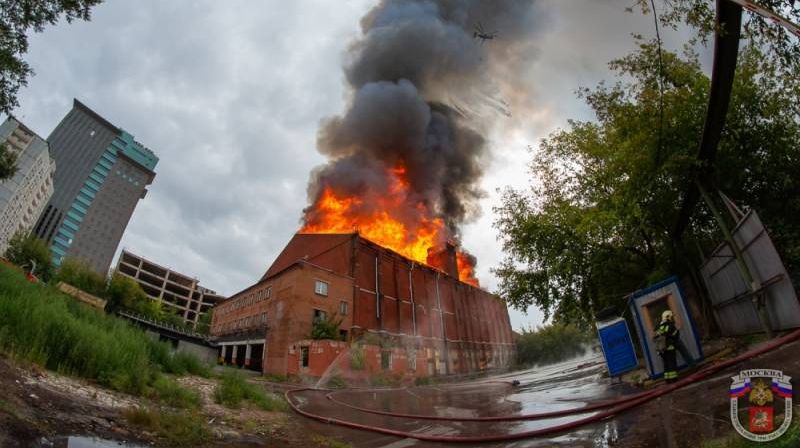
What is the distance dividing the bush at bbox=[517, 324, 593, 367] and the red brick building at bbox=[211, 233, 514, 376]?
15465mm

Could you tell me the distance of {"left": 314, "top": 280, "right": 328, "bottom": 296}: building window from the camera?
1141 inches

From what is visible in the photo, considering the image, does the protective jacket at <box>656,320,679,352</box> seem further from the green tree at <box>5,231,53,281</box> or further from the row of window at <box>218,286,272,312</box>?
the green tree at <box>5,231,53,281</box>

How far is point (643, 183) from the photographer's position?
39.8 ft

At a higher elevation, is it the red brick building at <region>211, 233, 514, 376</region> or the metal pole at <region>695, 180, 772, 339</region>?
the red brick building at <region>211, 233, 514, 376</region>

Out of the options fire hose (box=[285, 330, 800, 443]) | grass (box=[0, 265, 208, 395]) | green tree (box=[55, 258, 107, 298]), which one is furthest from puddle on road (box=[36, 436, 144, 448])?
green tree (box=[55, 258, 107, 298])

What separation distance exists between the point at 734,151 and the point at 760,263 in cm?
511

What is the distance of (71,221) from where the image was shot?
90.8 m

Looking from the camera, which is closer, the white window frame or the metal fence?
the metal fence

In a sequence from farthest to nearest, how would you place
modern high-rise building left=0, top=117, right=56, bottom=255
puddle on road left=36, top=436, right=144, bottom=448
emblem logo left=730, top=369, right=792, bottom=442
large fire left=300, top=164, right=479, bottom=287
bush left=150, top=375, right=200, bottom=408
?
modern high-rise building left=0, top=117, right=56, bottom=255 → large fire left=300, top=164, right=479, bottom=287 → bush left=150, top=375, right=200, bottom=408 → puddle on road left=36, top=436, right=144, bottom=448 → emblem logo left=730, top=369, right=792, bottom=442

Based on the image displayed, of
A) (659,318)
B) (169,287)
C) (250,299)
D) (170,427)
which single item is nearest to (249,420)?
(170,427)

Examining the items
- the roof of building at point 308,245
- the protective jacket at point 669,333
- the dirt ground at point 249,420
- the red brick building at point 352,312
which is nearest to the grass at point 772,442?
the dirt ground at point 249,420

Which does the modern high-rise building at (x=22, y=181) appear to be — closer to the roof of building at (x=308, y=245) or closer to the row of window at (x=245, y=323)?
the row of window at (x=245, y=323)

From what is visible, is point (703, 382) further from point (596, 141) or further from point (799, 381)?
point (596, 141)

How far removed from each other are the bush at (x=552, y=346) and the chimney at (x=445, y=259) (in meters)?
20.3
